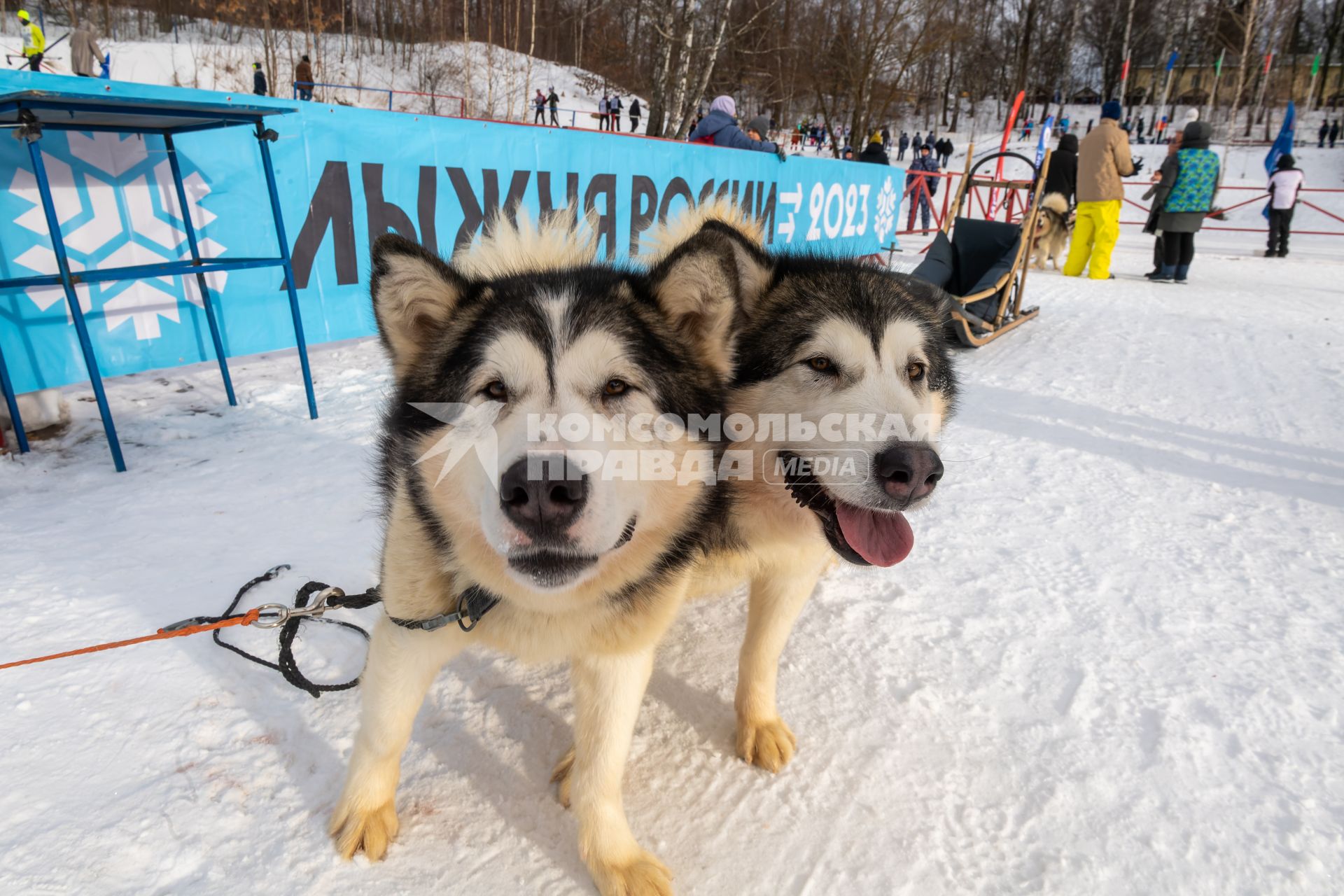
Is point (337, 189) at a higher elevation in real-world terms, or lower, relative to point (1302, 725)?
higher

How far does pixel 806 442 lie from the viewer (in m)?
1.92

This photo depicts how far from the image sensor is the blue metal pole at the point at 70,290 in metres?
3.11

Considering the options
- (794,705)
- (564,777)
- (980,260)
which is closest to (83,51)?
(980,260)

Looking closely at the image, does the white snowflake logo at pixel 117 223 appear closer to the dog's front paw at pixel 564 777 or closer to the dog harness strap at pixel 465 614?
the dog harness strap at pixel 465 614

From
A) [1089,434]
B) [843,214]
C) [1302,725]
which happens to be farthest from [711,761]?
[843,214]

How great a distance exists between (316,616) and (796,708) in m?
1.56

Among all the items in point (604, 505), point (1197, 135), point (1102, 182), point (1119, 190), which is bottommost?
point (604, 505)

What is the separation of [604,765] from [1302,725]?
6.90 ft

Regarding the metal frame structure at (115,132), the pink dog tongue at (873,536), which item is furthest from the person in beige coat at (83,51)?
the pink dog tongue at (873,536)

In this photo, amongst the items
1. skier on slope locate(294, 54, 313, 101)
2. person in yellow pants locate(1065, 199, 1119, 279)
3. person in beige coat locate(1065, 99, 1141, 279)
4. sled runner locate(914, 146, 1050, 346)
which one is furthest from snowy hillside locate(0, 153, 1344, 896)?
skier on slope locate(294, 54, 313, 101)

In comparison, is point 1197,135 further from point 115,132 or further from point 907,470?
point 115,132

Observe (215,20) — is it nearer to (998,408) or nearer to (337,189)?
(337,189)

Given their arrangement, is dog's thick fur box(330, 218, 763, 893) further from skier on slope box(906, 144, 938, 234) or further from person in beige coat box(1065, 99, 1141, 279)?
skier on slope box(906, 144, 938, 234)

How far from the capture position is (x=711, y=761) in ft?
6.64
